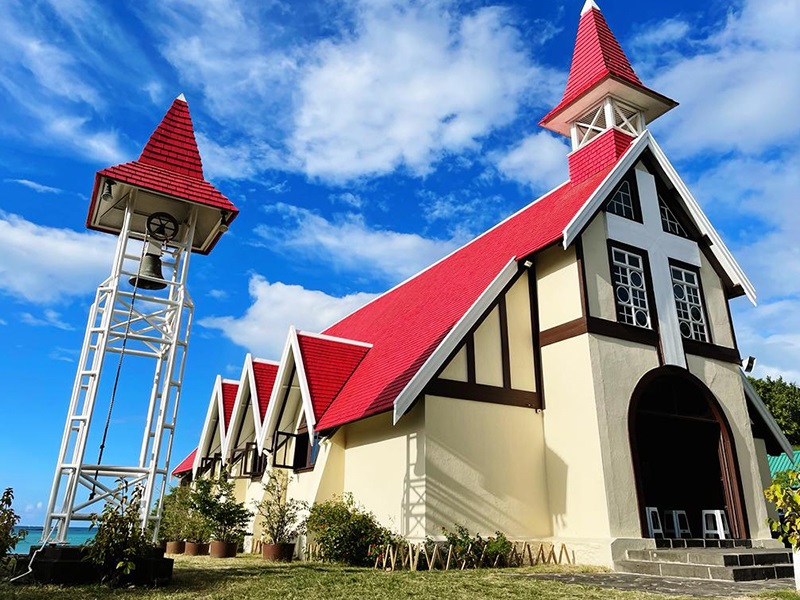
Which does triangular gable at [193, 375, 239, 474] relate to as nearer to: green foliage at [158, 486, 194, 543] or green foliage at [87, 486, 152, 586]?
green foliage at [158, 486, 194, 543]

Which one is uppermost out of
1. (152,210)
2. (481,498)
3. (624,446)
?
(152,210)

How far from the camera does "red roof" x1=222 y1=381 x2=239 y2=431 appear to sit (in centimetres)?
2198

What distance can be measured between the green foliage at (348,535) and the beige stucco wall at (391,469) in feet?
1.52

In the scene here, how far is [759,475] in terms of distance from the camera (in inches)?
582

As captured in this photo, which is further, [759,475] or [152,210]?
[759,475]

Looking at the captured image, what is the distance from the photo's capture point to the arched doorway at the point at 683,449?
13758mm

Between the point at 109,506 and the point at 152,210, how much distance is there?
513 cm

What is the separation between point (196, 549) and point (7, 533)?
7.85 meters

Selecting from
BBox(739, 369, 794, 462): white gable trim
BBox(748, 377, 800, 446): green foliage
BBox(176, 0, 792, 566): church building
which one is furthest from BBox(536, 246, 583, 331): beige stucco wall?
BBox(748, 377, 800, 446): green foliage

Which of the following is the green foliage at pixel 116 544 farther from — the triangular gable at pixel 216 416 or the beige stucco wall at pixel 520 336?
the triangular gable at pixel 216 416

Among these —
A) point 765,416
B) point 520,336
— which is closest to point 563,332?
point 520,336

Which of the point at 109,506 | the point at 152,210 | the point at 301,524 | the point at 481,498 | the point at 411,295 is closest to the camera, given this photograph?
the point at 109,506

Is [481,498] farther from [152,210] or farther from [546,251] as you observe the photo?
[152,210]

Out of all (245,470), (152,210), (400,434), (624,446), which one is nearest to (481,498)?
(400,434)
